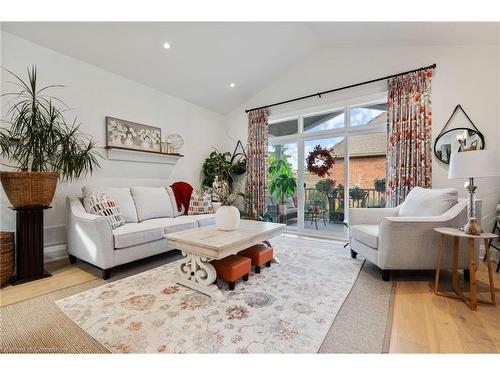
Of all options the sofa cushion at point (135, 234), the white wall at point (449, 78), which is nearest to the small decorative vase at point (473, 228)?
the white wall at point (449, 78)

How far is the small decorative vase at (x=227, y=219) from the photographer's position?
2.41m

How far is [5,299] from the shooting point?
1887 millimetres

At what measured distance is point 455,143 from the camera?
3.02 metres

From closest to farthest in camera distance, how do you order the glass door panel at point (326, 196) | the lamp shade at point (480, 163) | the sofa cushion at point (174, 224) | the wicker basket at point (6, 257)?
1. the lamp shade at point (480, 163)
2. the wicker basket at point (6, 257)
3. the sofa cushion at point (174, 224)
4. the glass door panel at point (326, 196)

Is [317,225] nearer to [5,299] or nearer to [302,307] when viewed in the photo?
[302,307]

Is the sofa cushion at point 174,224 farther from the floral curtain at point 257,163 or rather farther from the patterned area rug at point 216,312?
the floral curtain at point 257,163

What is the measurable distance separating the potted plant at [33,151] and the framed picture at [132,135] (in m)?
0.62

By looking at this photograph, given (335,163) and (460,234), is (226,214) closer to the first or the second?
(460,234)

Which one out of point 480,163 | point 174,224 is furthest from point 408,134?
point 174,224

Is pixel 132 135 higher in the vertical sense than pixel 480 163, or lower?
higher

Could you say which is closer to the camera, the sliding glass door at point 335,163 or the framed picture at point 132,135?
the framed picture at point 132,135

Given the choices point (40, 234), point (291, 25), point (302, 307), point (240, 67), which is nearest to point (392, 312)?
point (302, 307)

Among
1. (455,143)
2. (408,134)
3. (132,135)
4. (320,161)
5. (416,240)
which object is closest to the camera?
(416,240)

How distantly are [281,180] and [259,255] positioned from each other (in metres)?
2.42
